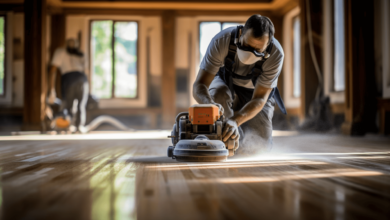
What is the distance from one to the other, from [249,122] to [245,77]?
1.49 feet

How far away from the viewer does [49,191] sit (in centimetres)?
113

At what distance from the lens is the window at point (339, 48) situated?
17.7 feet

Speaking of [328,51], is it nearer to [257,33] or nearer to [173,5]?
[173,5]

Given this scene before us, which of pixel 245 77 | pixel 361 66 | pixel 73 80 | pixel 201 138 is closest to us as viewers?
pixel 201 138

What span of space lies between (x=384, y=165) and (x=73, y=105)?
5.37 metres

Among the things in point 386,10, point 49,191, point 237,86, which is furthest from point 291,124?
point 49,191

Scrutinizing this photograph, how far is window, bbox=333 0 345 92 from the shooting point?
17.7ft

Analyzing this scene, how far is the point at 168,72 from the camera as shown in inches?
313

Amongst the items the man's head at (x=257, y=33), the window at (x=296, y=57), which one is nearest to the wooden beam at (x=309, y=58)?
the window at (x=296, y=57)

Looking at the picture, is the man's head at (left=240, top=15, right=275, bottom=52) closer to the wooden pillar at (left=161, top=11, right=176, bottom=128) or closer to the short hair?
the short hair

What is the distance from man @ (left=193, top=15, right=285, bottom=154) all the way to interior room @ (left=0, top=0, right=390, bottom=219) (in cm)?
1

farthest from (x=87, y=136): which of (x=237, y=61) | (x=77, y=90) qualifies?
(x=237, y=61)

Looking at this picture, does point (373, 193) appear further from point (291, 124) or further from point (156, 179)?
point (291, 124)

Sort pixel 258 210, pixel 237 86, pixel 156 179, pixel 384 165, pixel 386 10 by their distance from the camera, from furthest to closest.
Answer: pixel 386 10 → pixel 237 86 → pixel 384 165 → pixel 156 179 → pixel 258 210
